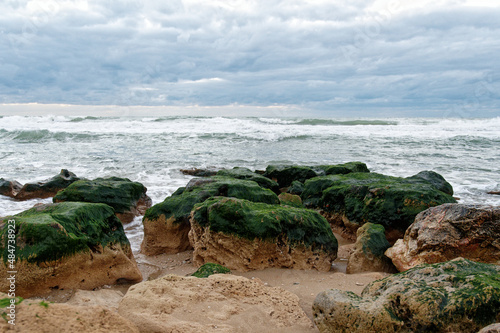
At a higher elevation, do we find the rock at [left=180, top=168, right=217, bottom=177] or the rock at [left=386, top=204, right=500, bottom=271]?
the rock at [left=386, top=204, right=500, bottom=271]

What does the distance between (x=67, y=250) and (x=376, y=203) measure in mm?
4700

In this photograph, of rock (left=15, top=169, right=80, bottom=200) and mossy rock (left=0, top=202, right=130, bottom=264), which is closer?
mossy rock (left=0, top=202, right=130, bottom=264)

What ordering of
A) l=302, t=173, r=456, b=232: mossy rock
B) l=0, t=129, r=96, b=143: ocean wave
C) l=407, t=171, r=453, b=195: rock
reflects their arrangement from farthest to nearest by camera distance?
l=0, t=129, r=96, b=143: ocean wave
l=407, t=171, r=453, b=195: rock
l=302, t=173, r=456, b=232: mossy rock

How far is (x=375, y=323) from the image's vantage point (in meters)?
2.54

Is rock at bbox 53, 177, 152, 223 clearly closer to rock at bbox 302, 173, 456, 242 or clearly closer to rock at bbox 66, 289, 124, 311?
rock at bbox 66, 289, 124, 311

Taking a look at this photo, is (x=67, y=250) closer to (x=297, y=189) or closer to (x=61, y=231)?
(x=61, y=231)

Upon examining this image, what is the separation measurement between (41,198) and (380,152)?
14623mm

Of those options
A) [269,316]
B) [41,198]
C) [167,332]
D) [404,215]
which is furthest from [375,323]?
[41,198]

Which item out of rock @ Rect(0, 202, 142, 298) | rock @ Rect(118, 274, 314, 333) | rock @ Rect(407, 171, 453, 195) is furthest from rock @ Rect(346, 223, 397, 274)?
rock @ Rect(407, 171, 453, 195)

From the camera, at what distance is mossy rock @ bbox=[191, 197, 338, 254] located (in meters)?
4.66

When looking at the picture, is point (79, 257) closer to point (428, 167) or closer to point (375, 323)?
point (375, 323)

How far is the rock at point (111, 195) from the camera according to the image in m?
7.30

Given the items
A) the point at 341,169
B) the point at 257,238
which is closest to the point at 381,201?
the point at 257,238

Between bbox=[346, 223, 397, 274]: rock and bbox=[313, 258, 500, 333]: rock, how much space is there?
6.44 ft
